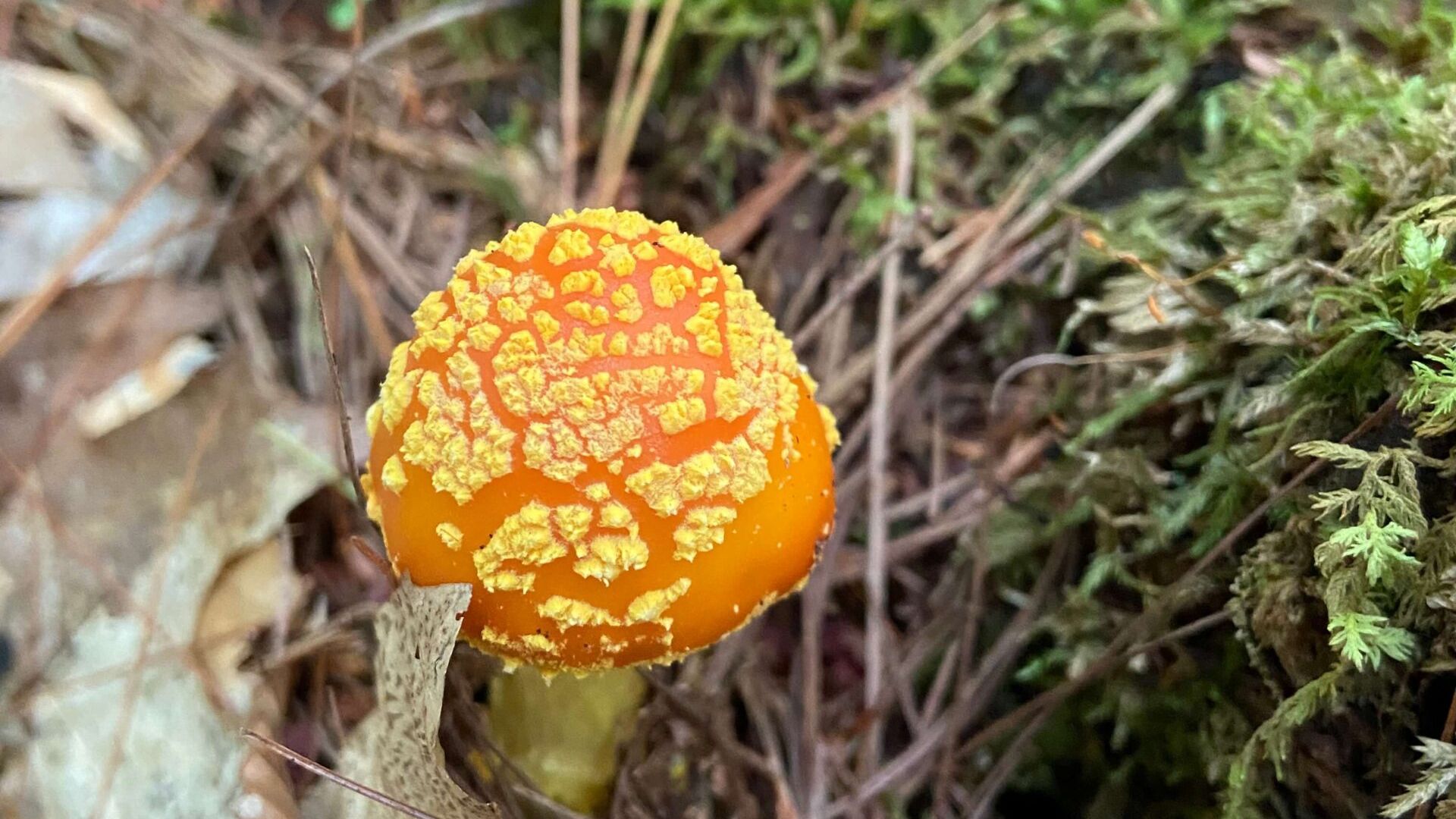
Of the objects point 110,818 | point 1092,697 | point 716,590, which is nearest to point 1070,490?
point 1092,697

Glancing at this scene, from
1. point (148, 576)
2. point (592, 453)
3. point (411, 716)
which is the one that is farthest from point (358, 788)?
point (148, 576)

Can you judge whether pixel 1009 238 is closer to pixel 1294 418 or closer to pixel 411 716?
pixel 1294 418

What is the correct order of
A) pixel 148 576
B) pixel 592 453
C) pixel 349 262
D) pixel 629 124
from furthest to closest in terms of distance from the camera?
1. pixel 629 124
2. pixel 349 262
3. pixel 148 576
4. pixel 592 453

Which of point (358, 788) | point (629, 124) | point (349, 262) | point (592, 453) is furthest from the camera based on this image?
point (629, 124)

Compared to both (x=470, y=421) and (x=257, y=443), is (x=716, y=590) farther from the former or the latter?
(x=257, y=443)

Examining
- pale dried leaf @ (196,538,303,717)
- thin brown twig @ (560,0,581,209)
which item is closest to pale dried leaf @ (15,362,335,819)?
pale dried leaf @ (196,538,303,717)

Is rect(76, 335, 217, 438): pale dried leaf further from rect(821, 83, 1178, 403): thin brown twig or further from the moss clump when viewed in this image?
the moss clump
